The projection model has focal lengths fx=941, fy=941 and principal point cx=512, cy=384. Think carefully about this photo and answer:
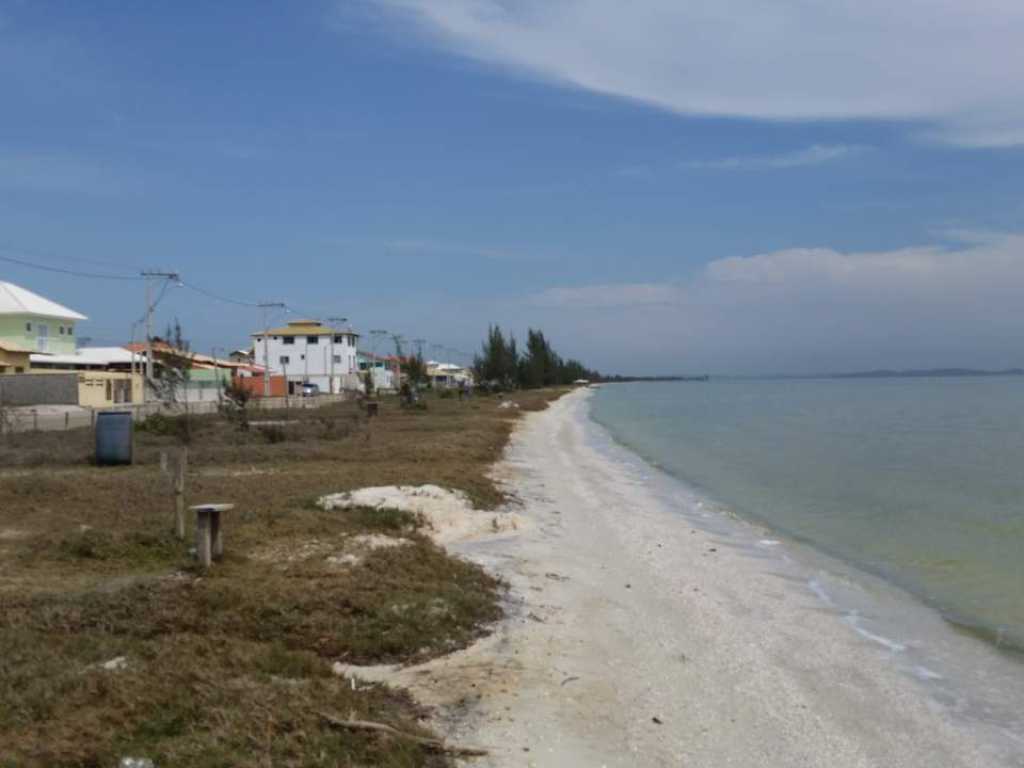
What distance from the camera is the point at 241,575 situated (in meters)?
8.99

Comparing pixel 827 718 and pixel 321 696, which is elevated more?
pixel 321 696

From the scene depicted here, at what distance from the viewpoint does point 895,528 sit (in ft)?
57.7

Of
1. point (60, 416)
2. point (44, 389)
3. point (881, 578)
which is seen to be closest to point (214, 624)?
point (881, 578)

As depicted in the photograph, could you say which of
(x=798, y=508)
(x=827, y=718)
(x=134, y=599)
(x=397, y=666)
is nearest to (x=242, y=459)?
(x=798, y=508)

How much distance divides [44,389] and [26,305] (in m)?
26.0

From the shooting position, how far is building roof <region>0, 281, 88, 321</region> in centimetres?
7100

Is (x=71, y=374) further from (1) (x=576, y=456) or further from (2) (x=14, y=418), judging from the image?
(1) (x=576, y=456)

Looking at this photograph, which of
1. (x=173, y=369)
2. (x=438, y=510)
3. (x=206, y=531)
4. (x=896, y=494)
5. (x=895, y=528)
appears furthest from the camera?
(x=173, y=369)

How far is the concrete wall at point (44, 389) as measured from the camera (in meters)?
50.4

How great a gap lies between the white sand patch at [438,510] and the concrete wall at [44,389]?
1630 inches

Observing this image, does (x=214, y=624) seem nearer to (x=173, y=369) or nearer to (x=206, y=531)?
(x=206, y=531)

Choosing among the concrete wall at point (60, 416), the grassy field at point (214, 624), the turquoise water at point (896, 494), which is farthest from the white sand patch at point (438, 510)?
the concrete wall at point (60, 416)

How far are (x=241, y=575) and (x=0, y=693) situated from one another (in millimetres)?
3256

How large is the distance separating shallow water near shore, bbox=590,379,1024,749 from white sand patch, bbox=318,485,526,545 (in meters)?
3.88
